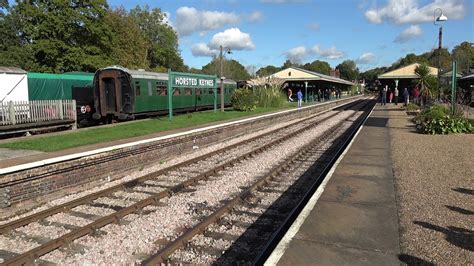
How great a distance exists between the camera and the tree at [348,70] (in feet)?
516

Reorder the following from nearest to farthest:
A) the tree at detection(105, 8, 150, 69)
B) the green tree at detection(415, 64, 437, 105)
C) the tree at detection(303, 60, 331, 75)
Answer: the green tree at detection(415, 64, 437, 105), the tree at detection(105, 8, 150, 69), the tree at detection(303, 60, 331, 75)

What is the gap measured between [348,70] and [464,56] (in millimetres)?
77195

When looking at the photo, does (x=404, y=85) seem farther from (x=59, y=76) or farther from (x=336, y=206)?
(x=336, y=206)

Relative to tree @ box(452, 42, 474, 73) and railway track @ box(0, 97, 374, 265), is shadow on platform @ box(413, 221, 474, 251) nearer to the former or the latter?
railway track @ box(0, 97, 374, 265)

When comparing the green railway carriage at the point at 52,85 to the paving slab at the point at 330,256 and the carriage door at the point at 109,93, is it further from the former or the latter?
the paving slab at the point at 330,256

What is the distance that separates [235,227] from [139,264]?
1796mm

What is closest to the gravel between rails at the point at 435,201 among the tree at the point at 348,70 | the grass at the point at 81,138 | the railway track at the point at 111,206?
the railway track at the point at 111,206

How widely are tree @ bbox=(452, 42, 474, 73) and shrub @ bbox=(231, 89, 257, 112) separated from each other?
53.8 metres

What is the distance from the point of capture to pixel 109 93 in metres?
19.8

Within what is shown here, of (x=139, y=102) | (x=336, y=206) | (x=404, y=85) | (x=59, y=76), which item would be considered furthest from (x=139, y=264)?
(x=404, y=85)

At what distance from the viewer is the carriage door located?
19.5m

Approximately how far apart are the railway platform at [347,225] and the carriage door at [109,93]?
43.4 ft

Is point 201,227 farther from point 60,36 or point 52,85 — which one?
point 60,36

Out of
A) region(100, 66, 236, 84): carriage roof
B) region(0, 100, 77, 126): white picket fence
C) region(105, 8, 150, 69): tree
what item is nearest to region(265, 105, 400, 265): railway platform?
region(0, 100, 77, 126): white picket fence
